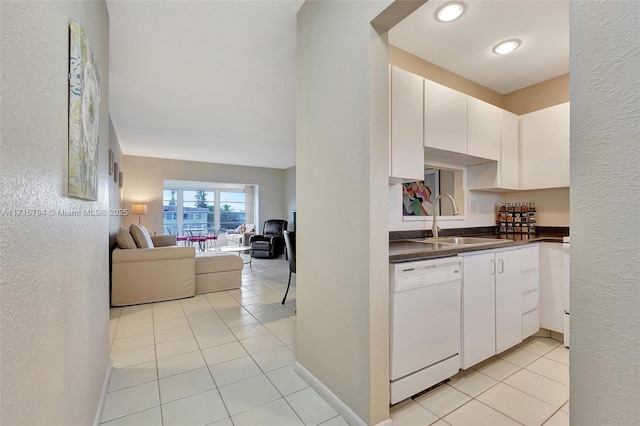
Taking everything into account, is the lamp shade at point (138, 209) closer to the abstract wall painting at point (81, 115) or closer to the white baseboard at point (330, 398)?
the abstract wall painting at point (81, 115)

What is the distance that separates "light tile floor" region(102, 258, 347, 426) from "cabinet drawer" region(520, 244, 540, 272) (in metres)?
1.83

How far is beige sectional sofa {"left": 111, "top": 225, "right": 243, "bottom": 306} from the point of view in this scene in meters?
3.37

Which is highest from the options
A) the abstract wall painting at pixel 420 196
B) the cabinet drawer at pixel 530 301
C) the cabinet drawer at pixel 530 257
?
the abstract wall painting at pixel 420 196

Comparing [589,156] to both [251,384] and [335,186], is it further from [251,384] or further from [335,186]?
[251,384]

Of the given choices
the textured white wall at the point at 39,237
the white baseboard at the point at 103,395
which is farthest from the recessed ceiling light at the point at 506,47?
the white baseboard at the point at 103,395

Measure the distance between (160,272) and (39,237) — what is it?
3150mm

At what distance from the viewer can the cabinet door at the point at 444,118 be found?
6.84 feet

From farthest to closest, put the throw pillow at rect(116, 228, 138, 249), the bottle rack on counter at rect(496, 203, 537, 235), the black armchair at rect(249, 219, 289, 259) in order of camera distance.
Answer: the black armchair at rect(249, 219, 289, 259)
the throw pillow at rect(116, 228, 138, 249)
the bottle rack on counter at rect(496, 203, 537, 235)

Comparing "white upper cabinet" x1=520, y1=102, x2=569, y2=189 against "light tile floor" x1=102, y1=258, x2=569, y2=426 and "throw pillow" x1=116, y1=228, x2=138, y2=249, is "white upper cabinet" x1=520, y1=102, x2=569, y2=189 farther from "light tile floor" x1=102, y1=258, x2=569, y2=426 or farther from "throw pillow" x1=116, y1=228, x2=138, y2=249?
"throw pillow" x1=116, y1=228, x2=138, y2=249

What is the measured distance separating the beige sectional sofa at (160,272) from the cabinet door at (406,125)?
9.83 feet

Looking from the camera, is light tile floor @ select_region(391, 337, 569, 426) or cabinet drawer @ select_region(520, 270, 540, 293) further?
cabinet drawer @ select_region(520, 270, 540, 293)

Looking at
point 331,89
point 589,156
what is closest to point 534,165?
point 331,89

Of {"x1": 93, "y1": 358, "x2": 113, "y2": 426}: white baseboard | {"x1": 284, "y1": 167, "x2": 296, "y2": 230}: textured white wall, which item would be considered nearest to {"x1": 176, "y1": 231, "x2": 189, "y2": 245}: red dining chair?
{"x1": 284, "y1": 167, "x2": 296, "y2": 230}: textured white wall

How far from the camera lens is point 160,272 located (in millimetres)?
3547
